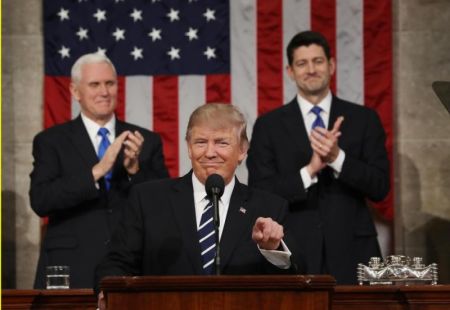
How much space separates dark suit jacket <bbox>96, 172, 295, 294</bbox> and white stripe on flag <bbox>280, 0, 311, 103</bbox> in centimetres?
345

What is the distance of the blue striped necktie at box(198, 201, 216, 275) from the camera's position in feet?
13.0

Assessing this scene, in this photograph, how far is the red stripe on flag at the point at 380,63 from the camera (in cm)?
743

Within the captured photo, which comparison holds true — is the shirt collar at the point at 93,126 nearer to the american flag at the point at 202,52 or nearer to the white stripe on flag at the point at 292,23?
the american flag at the point at 202,52

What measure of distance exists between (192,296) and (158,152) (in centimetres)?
315

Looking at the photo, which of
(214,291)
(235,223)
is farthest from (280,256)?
(214,291)

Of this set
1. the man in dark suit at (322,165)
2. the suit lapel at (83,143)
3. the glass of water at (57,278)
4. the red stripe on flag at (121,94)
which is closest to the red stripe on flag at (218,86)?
the red stripe on flag at (121,94)

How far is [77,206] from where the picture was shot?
604 centimetres

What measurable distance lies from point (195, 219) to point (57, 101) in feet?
11.9

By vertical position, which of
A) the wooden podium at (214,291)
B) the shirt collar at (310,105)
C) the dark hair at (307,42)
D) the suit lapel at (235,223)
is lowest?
the wooden podium at (214,291)

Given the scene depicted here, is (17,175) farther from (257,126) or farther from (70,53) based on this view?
(257,126)

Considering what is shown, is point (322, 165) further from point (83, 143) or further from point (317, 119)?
point (83, 143)

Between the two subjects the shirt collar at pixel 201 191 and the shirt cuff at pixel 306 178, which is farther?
the shirt cuff at pixel 306 178

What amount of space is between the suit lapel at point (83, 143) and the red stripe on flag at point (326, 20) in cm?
210

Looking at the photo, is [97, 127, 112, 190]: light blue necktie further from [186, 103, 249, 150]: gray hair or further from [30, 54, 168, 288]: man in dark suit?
[186, 103, 249, 150]: gray hair
